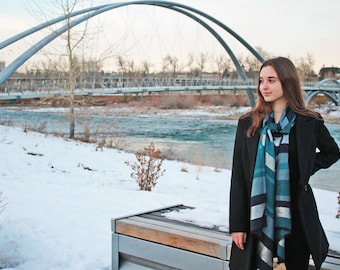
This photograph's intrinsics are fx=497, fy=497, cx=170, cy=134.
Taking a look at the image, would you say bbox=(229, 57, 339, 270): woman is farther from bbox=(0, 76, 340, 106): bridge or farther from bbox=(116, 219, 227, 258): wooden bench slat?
bbox=(0, 76, 340, 106): bridge

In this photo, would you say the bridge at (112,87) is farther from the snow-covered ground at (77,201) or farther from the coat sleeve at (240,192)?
the coat sleeve at (240,192)

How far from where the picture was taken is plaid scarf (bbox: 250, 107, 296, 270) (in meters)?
1.79

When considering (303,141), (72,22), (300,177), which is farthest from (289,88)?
(72,22)

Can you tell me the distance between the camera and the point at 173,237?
90.5 inches

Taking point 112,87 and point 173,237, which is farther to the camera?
point 112,87

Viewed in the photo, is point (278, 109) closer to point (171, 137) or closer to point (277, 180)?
point (277, 180)

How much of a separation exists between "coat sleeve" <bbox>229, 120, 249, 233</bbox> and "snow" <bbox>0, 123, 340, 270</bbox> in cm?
55

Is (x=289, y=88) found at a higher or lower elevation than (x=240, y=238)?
higher

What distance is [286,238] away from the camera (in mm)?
1830

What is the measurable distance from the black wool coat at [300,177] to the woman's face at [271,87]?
11 centimetres

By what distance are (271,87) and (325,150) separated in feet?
1.10

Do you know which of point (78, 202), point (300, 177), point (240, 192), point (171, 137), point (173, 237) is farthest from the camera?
point (171, 137)

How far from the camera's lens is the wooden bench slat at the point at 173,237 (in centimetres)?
215

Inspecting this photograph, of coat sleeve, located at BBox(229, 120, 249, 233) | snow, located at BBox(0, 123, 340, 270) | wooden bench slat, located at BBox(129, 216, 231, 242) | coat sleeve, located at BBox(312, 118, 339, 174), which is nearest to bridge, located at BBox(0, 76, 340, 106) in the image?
snow, located at BBox(0, 123, 340, 270)
